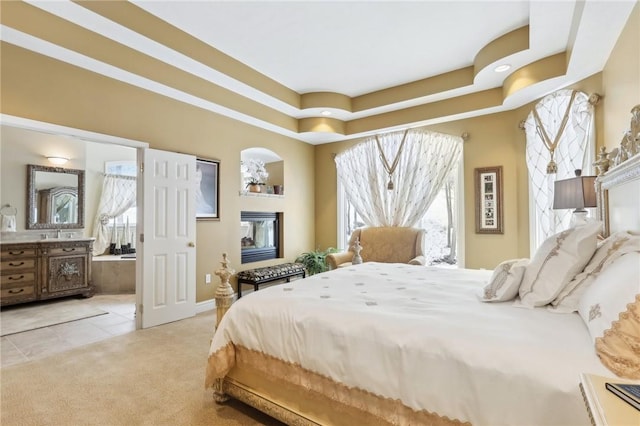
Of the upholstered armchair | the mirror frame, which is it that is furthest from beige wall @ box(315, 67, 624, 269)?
the mirror frame

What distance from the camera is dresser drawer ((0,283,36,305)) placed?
13.8ft

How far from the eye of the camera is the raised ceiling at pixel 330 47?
8.70 feet

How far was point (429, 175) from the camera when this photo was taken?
4914 mm

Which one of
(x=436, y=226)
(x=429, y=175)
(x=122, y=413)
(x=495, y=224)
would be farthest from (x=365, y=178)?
(x=122, y=413)

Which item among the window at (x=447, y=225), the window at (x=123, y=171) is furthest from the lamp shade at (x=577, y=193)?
the window at (x=123, y=171)

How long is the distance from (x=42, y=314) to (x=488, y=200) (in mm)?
6245

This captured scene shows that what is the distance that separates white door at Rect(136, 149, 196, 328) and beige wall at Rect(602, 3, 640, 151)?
4249 millimetres

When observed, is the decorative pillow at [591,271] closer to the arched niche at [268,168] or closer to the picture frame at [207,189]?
the picture frame at [207,189]

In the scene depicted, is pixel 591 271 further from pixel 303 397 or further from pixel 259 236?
pixel 259 236

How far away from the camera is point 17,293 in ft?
14.1

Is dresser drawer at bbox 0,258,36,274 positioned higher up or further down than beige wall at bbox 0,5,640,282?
further down

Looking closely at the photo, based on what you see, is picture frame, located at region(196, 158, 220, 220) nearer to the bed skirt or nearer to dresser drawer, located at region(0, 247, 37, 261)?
dresser drawer, located at region(0, 247, 37, 261)

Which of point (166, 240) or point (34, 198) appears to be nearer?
point (166, 240)

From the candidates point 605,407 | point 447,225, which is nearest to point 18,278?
point 605,407
